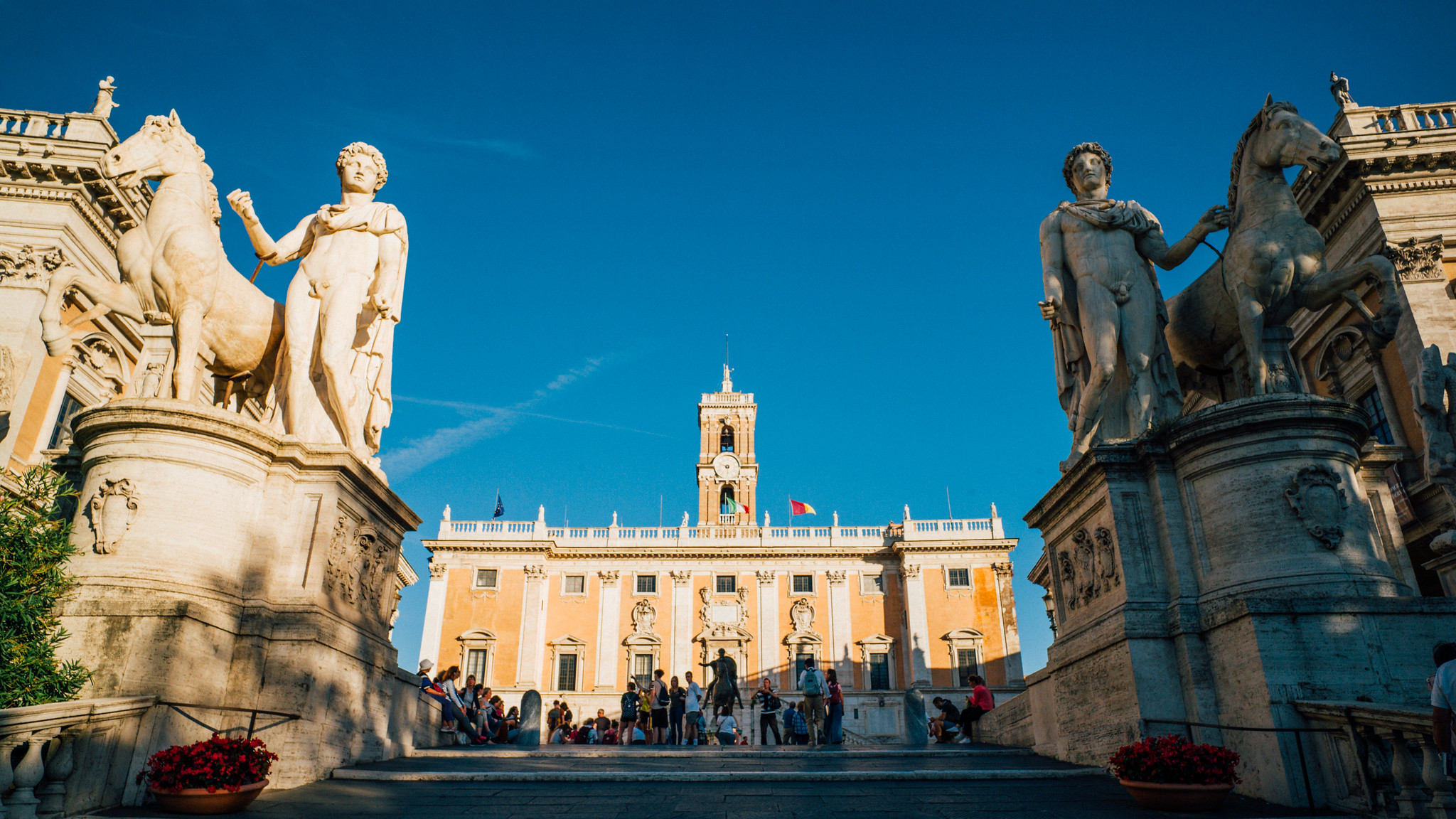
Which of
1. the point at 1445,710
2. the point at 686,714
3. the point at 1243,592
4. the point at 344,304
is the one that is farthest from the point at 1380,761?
the point at 686,714

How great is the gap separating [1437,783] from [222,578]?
25.9ft

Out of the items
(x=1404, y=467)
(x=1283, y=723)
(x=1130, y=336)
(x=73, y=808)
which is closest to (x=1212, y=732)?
(x=1283, y=723)

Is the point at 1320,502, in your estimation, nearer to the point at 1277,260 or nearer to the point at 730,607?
the point at 1277,260

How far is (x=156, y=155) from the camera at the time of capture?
7551 mm

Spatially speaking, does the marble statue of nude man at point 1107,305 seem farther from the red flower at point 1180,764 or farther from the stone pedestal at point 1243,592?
the red flower at point 1180,764

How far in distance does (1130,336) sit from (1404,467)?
12.1 metres

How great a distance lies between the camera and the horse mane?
7605 mm

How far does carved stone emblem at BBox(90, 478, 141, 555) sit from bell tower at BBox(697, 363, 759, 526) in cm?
4444

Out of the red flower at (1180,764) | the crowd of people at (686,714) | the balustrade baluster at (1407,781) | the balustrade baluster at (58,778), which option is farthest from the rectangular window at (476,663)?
the balustrade baluster at (1407,781)

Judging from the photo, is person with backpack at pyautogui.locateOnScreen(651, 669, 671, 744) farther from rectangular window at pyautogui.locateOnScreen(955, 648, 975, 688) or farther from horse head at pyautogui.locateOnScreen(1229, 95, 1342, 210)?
rectangular window at pyautogui.locateOnScreen(955, 648, 975, 688)

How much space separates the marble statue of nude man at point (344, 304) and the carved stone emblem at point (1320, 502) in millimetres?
8066

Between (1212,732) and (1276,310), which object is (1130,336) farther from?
(1212,732)

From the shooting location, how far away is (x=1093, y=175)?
28.9 feet

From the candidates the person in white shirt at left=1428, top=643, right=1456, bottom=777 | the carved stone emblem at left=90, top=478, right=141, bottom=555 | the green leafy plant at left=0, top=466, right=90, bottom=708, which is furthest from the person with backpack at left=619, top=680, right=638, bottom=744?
the person in white shirt at left=1428, top=643, right=1456, bottom=777
